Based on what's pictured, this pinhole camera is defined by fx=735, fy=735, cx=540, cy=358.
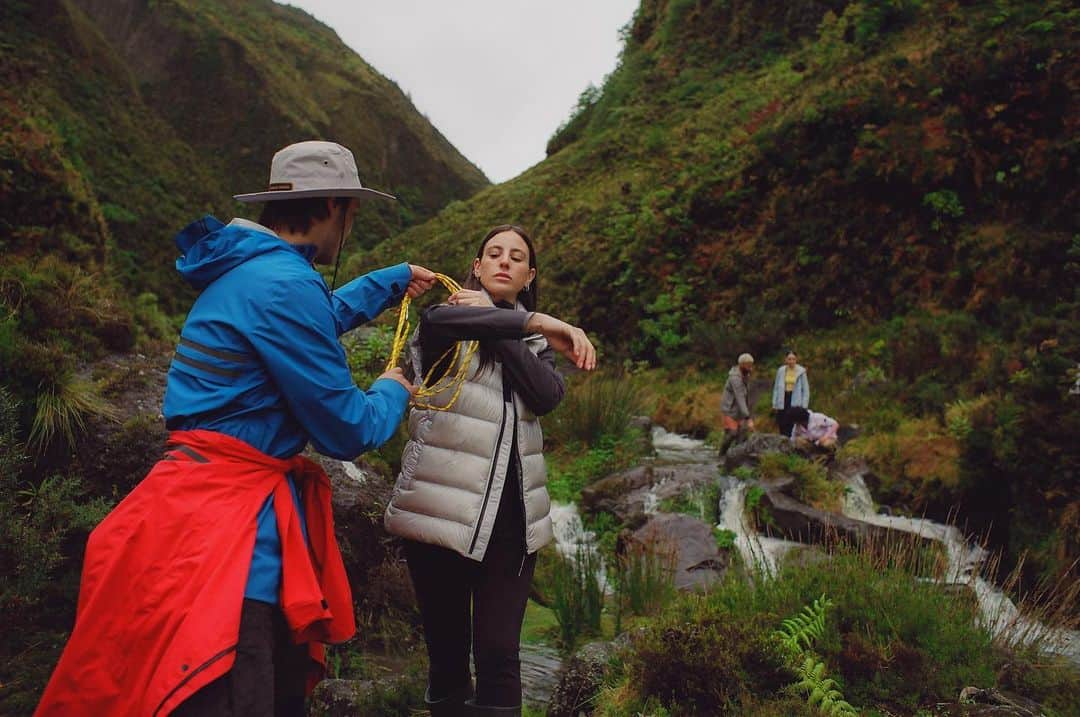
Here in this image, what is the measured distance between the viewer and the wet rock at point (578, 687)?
3.85 m

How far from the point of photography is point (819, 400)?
1274 centimetres

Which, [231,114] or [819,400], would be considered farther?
[231,114]

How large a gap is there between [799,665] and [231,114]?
62253 millimetres

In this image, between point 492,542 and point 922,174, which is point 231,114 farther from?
point 492,542

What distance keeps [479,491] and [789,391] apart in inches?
379

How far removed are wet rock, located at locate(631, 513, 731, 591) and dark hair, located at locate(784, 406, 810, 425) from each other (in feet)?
11.3

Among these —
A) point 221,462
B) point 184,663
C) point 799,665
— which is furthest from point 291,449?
point 799,665

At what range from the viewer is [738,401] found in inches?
455

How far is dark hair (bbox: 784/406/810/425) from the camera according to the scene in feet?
35.8

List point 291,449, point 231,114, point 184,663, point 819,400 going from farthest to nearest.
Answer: point 231,114 → point 819,400 → point 291,449 → point 184,663

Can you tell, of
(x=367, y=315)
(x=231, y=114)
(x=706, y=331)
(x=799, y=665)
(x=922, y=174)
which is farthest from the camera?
(x=231, y=114)

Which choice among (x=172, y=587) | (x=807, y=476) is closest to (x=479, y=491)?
(x=172, y=587)

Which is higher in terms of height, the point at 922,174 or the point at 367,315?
the point at 922,174

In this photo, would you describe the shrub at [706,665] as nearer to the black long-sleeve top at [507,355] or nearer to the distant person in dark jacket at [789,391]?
the black long-sleeve top at [507,355]
